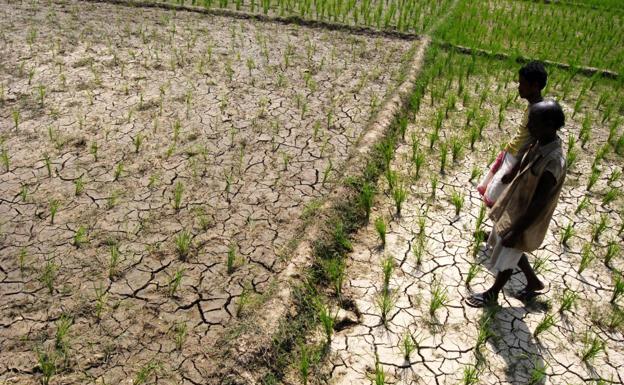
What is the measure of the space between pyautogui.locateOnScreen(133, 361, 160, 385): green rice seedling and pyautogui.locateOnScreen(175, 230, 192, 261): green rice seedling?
0.82 m

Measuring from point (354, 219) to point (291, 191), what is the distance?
0.60 metres

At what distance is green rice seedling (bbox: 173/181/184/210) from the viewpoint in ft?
12.1

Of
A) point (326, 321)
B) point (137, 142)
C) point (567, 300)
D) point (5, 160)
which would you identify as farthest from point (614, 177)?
point (5, 160)

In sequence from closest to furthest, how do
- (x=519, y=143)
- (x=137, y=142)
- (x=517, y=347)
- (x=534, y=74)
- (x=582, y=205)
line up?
(x=517, y=347)
(x=534, y=74)
(x=519, y=143)
(x=582, y=205)
(x=137, y=142)

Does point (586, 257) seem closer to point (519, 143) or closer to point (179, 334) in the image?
point (519, 143)

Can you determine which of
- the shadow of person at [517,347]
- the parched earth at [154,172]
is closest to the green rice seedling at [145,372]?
the parched earth at [154,172]

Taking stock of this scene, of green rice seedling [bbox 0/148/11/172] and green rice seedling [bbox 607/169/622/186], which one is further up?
green rice seedling [bbox 607/169/622/186]

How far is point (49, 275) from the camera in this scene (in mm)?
3037

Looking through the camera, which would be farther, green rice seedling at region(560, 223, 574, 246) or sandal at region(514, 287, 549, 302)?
green rice seedling at region(560, 223, 574, 246)

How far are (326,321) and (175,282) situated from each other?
999mm

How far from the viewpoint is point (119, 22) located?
23.9 feet

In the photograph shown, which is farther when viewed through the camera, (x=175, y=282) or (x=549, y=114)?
(x=175, y=282)

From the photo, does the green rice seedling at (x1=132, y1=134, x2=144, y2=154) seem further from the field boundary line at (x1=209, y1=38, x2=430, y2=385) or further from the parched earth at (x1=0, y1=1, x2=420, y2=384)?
the field boundary line at (x1=209, y1=38, x2=430, y2=385)

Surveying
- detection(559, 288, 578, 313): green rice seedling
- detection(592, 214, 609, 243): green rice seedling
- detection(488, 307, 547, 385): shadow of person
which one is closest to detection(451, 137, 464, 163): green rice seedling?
detection(592, 214, 609, 243): green rice seedling
